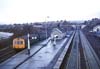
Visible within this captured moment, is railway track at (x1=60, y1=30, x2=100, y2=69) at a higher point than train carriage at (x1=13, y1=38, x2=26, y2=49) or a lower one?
lower

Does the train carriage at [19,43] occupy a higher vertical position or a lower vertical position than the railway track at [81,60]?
higher

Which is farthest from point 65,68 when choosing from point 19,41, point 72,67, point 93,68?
point 19,41

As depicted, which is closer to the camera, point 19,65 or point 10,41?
point 19,65

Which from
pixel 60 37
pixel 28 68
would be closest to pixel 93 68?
pixel 28 68

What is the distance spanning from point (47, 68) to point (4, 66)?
16.2 ft

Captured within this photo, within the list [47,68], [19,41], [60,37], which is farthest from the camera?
[60,37]

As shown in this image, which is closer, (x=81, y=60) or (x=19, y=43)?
(x=81, y=60)

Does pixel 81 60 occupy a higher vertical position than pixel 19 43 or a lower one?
lower

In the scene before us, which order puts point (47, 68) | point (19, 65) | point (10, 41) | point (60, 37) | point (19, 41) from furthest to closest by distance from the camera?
1. point (60, 37)
2. point (10, 41)
3. point (19, 41)
4. point (19, 65)
5. point (47, 68)

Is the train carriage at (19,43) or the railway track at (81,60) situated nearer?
the railway track at (81,60)

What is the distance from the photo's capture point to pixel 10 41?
55062mm

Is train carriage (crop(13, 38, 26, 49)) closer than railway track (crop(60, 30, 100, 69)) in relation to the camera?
No

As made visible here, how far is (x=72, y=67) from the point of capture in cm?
2469

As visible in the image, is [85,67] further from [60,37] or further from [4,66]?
[60,37]
